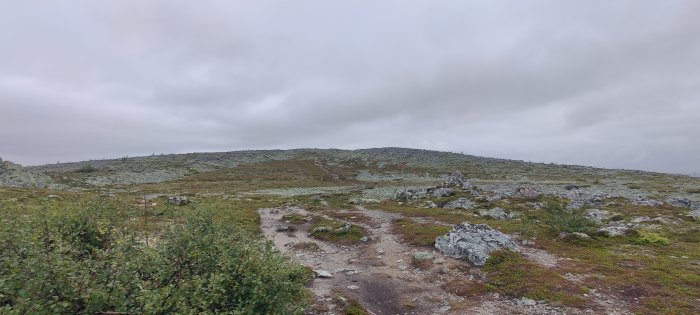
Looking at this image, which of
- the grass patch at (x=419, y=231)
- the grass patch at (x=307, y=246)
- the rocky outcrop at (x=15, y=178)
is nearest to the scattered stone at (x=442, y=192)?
the grass patch at (x=419, y=231)

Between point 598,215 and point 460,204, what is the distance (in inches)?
567

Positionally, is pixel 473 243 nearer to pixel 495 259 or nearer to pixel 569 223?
pixel 495 259

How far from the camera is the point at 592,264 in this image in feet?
69.0

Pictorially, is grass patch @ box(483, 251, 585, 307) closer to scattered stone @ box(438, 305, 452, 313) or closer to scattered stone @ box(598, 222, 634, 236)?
scattered stone @ box(438, 305, 452, 313)

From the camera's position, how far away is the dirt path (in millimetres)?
16234

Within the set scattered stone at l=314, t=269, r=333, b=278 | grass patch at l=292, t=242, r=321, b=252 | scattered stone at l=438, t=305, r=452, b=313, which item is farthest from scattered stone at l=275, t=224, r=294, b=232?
scattered stone at l=438, t=305, r=452, b=313

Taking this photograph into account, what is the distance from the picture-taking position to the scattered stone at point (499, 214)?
38.1 meters

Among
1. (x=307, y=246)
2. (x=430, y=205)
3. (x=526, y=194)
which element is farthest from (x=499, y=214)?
(x=307, y=246)

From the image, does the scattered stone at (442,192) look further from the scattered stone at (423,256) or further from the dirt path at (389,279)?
the scattered stone at (423,256)

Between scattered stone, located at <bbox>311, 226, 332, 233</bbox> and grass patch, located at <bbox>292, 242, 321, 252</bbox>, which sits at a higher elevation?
scattered stone, located at <bbox>311, 226, 332, 233</bbox>

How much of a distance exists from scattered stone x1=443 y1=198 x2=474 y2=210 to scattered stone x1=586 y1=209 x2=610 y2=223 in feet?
40.9

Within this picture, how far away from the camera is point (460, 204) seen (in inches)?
1831

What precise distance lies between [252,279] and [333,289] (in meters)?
9.80

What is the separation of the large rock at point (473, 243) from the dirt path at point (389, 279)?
0.67m
